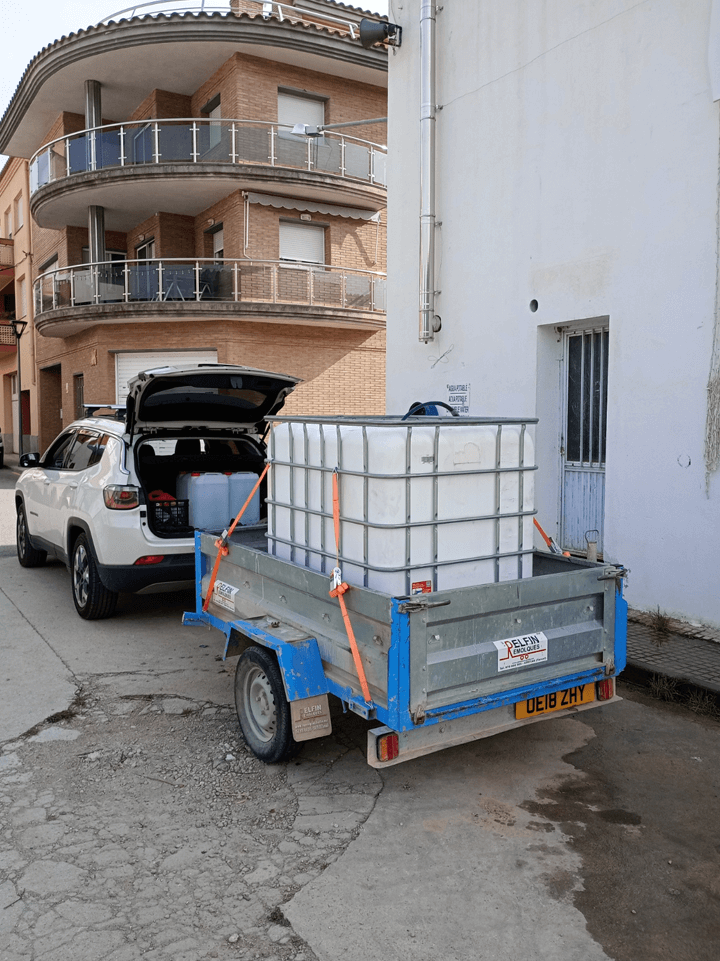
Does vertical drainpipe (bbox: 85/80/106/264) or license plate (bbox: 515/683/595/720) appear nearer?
license plate (bbox: 515/683/595/720)

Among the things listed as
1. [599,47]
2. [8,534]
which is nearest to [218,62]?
[8,534]

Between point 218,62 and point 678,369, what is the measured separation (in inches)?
678

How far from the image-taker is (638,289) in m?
6.79

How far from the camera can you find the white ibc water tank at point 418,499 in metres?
3.65

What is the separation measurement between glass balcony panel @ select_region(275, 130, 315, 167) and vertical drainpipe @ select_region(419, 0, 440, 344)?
10523 mm

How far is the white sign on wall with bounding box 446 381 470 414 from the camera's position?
893 cm

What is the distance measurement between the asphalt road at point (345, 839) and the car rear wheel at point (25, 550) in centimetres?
441

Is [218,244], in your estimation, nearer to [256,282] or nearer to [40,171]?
[256,282]

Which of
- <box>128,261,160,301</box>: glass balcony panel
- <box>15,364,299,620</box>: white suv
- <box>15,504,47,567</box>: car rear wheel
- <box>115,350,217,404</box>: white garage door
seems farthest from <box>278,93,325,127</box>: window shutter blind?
<box>15,364,299,620</box>: white suv

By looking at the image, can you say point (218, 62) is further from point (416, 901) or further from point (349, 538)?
point (416, 901)

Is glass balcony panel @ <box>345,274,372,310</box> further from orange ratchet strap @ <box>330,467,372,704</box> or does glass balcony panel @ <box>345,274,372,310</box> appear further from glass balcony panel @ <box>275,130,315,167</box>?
orange ratchet strap @ <box>330,467,372,704</box>

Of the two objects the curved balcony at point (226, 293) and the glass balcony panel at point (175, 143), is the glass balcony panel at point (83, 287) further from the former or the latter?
the glass balcony panel at point (175, 143)

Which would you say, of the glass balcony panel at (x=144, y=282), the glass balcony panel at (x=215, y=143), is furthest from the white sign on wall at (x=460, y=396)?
the glass balcony panel at (x=215, y=143)

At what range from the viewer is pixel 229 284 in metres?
19.0
